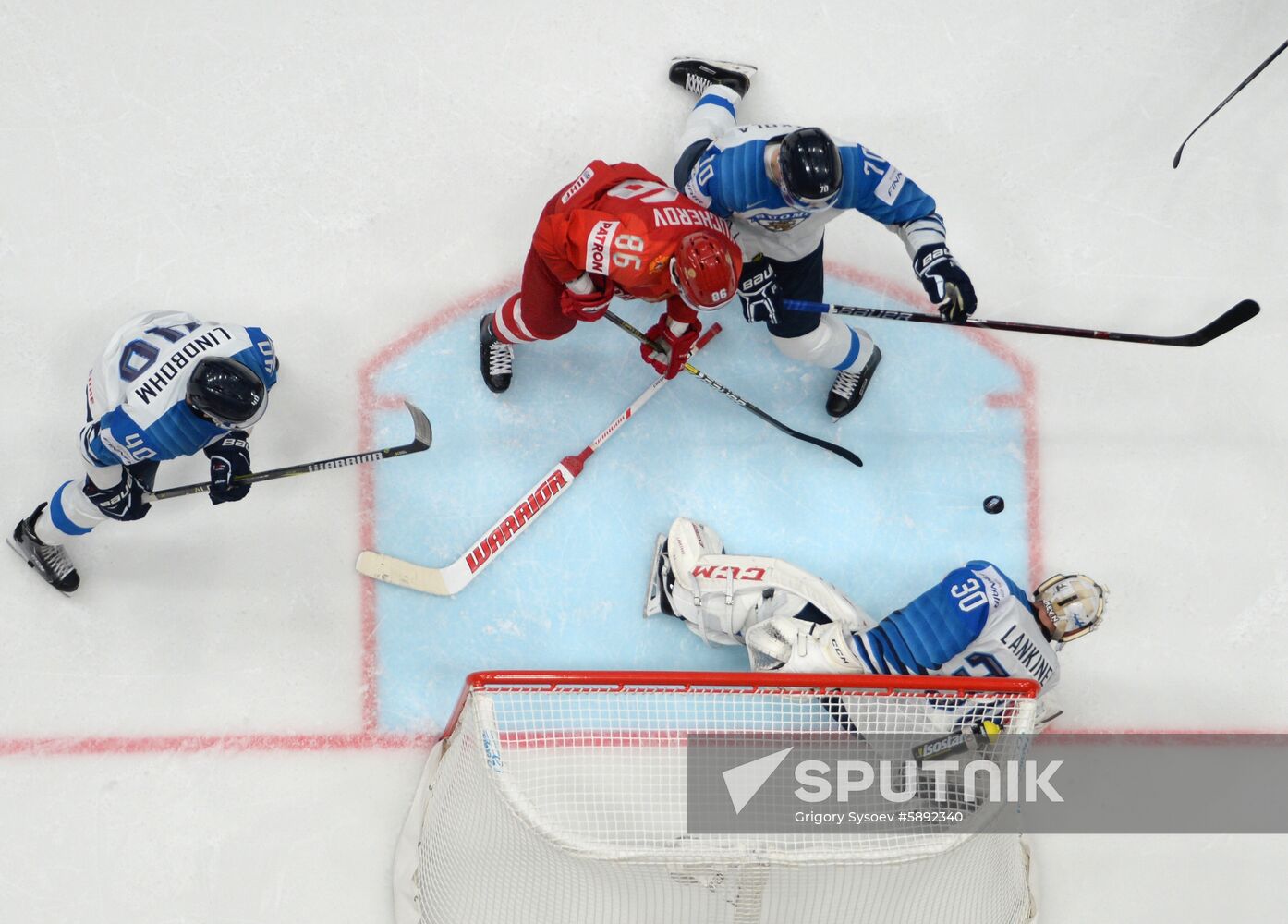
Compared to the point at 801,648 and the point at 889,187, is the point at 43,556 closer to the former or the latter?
the point at 801,648

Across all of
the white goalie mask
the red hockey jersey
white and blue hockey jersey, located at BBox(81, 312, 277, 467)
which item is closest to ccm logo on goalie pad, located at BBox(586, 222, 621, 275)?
the red hockey jersey

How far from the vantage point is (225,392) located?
2742 millimetres

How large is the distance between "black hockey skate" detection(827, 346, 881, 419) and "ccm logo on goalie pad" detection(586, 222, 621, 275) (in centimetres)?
120

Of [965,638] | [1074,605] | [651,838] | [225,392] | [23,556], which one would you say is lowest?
[23,556]

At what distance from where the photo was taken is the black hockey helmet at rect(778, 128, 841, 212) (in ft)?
8.75

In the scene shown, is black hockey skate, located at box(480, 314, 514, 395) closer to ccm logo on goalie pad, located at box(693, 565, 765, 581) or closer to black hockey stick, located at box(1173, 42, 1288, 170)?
ccm logo on goalie pad, located at box(693, 565, 765, 581)

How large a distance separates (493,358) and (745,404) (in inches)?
35.9

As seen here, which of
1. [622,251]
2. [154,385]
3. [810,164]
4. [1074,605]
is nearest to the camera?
[810,164]

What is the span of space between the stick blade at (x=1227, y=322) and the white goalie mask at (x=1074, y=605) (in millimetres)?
930

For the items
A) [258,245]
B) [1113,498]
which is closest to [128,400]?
[258,245]

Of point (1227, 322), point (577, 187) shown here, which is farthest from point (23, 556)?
point (1227, 322)

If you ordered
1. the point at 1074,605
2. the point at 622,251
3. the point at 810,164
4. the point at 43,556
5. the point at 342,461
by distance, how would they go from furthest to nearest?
the point at 43,556 < the point at 342,461 < the point at 1074,605 < the point at 622,251 < the point at 810,164

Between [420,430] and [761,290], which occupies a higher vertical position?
[761,290]

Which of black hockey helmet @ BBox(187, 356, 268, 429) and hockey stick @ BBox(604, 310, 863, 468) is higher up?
hockey stick @ BBox(604, 310, 863, 468)
